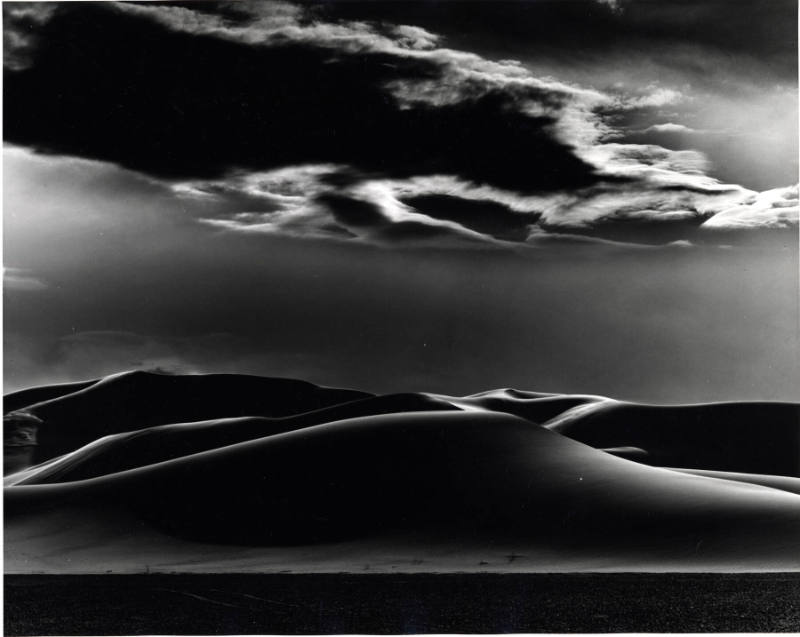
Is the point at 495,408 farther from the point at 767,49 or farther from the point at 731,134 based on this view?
the point at 767,49

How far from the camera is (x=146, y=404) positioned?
60.4 feet

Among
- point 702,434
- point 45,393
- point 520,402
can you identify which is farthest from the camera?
point 702,434

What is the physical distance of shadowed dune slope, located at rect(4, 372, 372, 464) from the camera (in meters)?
16.5

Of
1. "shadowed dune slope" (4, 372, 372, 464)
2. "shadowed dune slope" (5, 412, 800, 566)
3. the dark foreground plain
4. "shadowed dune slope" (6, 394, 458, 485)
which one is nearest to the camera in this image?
the dark foreground plain

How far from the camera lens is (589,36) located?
452 inches

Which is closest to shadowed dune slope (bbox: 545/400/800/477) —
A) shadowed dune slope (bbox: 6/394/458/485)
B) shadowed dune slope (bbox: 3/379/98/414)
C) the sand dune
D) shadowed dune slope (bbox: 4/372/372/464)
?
the sand dune

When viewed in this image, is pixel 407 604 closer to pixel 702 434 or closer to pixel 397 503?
pixel 397 503

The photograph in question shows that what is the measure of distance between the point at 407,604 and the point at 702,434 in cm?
1579

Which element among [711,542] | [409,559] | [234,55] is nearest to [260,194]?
[234,55]

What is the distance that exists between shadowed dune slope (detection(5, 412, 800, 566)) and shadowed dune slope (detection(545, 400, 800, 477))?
5.89 m

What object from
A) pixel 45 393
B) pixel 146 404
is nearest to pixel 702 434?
pixel 146 404

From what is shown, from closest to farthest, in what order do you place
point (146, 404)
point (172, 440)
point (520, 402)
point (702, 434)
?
point (520, 402) → point (172, 440) → point (146, 404) → point (702, 434)

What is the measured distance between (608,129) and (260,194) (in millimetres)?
4877

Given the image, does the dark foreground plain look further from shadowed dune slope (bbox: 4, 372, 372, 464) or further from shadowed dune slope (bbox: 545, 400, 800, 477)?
shadowed dune slope (bbox: 545, 400, 800, 477)
